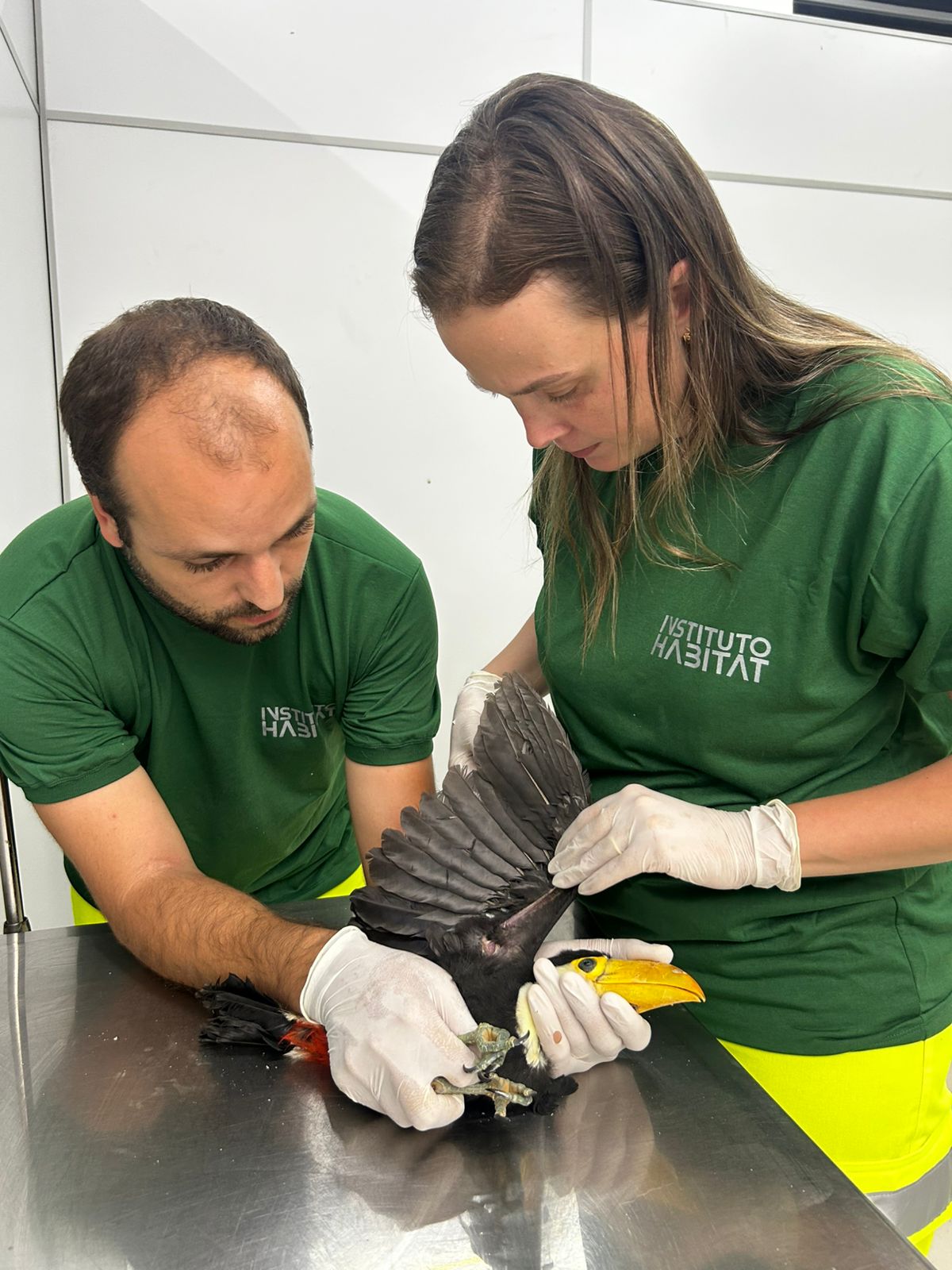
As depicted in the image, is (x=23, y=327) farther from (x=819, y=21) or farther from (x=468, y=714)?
(x=819, y=21)

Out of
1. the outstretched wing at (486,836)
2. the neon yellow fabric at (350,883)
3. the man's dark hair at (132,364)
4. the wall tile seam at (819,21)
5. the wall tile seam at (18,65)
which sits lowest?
the neon yellow fabric at (350,883)

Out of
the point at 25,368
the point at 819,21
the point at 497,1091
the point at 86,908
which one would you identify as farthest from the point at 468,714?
the point at 819,21

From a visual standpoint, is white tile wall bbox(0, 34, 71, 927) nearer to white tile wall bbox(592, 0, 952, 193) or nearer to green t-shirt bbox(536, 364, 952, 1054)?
green t-shirt bbox(536, 364, 952, 1054)

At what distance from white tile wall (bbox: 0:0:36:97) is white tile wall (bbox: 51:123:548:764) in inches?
5.2

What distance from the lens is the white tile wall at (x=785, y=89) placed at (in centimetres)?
269

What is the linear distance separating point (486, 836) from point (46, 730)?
0.57 meters

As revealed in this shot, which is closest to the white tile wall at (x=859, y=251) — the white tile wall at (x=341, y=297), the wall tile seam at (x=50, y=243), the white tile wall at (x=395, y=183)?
the white tile wall at (x=395, y=183)

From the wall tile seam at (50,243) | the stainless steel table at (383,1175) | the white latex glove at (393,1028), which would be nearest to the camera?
the stainless steel table at (383,1175)

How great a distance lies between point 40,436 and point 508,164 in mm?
1674

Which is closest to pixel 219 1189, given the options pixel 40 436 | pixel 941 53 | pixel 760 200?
pixel 40 436

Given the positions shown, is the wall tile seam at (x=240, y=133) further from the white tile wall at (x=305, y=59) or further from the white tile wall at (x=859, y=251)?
the white tile wall at (x=859, y=251)

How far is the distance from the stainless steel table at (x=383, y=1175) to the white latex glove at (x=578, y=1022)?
4 cm

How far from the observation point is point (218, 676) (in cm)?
134

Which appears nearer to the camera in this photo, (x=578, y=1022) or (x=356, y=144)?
(x=578, y=1022)
